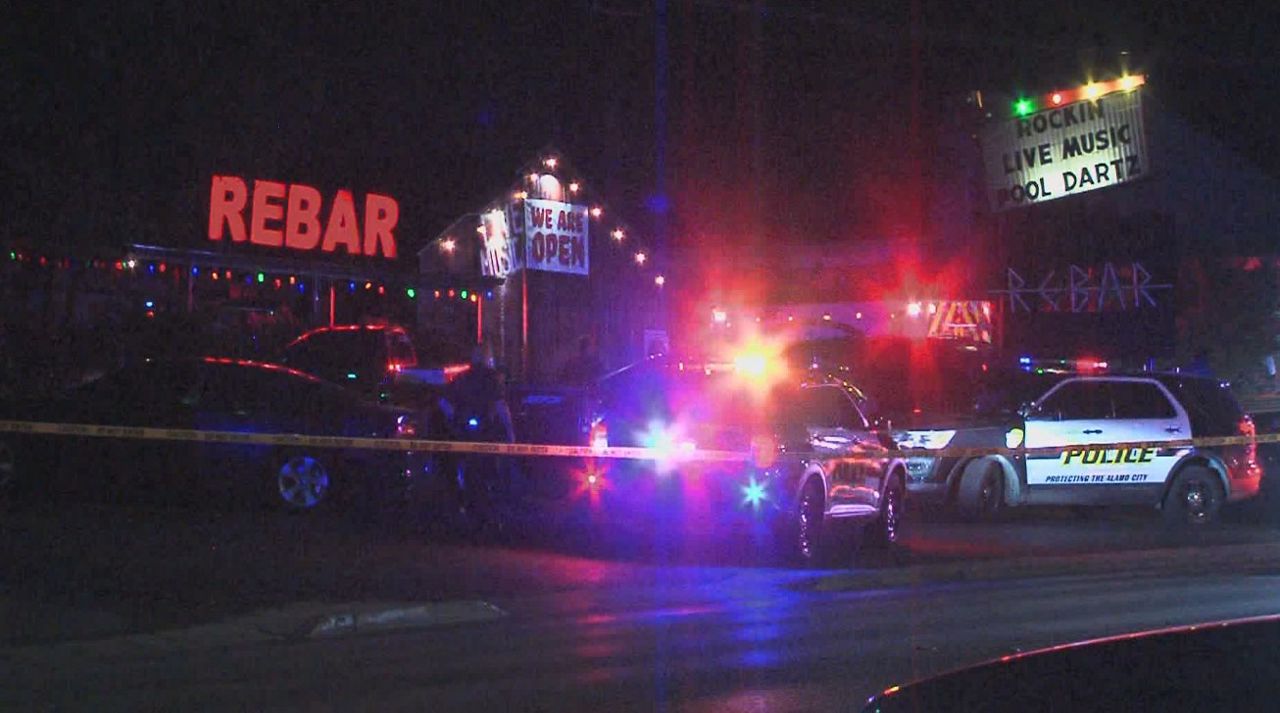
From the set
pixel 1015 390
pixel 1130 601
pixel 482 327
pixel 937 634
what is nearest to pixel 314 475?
pixel 937 634

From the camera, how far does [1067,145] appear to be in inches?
1358

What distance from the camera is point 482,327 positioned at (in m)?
32.2

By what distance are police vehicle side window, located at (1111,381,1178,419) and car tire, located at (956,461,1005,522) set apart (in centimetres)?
175

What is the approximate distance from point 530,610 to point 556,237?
22.6 m

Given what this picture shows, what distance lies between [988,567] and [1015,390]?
674cm

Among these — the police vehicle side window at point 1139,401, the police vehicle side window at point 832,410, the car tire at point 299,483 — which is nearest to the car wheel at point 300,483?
the car tire at point 299,483

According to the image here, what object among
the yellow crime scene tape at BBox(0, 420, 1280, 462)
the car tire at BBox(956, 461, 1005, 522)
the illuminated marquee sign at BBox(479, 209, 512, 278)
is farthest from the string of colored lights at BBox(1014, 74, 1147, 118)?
the yellow crime scene tape at BBox(0, 420, 1280, 462)

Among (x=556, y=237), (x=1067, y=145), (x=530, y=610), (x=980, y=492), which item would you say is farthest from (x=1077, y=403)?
(x=1067, y=145)

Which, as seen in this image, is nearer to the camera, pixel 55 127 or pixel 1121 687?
pixel 1121 687

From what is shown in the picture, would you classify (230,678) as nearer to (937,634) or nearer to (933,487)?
(937,634)

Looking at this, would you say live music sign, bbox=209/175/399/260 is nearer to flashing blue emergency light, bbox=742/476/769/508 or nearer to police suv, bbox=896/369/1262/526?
police suv, bbox=896/369/1262/526

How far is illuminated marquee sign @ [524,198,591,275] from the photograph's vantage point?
3219 cm

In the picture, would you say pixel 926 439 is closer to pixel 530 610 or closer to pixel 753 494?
pixel 753 494

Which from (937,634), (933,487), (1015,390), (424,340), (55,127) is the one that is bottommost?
(937,634)
